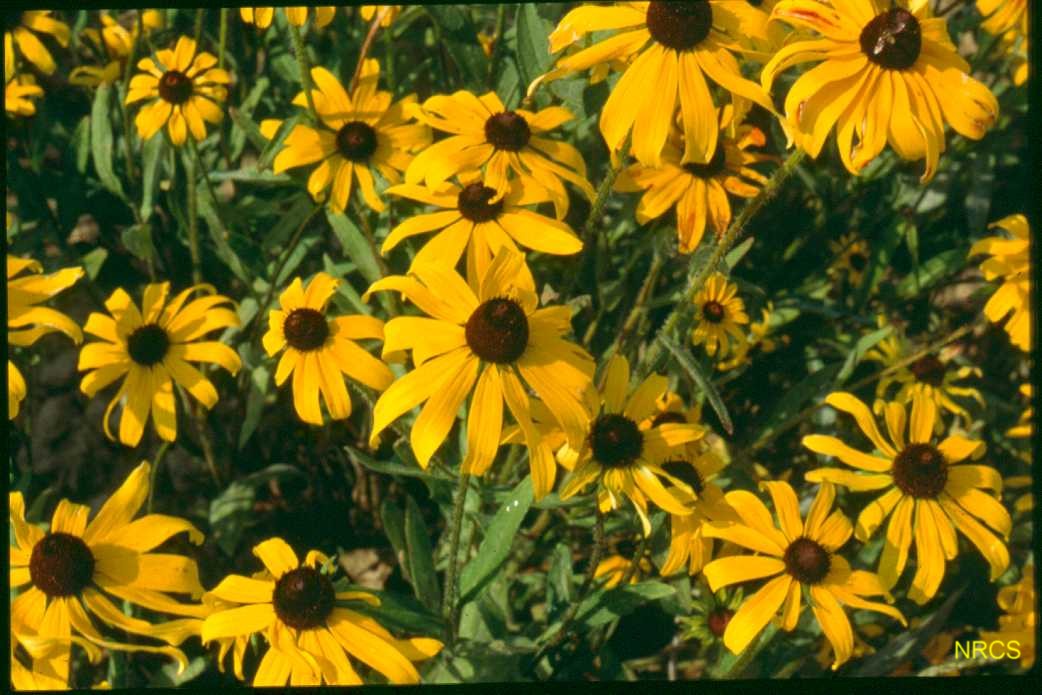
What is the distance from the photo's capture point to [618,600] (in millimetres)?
1408

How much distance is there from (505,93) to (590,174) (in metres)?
0.25

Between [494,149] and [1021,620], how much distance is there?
44.3 inches

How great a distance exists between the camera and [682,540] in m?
1.38

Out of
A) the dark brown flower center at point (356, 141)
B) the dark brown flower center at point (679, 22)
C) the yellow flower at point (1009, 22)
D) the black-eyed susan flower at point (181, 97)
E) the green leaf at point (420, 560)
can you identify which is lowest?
the green leaf at point (420, 560)

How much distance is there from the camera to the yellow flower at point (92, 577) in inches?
48.9

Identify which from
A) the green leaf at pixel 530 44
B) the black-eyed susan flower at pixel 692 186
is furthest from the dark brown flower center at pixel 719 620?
the green leaf at pixel 530 44

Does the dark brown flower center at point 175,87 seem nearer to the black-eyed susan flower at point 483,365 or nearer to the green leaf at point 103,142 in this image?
the green leaf at point 103,142

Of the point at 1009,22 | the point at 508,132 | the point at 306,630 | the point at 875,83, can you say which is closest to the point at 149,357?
the point at 306,630

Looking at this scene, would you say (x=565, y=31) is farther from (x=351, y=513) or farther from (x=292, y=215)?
(x=351, y=513)

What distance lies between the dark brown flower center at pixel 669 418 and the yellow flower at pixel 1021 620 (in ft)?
1.92

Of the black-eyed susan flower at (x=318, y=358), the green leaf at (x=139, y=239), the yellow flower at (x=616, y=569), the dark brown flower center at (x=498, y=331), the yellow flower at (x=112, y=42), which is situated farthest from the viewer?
the yellow flower at (x=112, y=42)

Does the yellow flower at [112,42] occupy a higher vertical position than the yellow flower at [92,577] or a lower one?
higher

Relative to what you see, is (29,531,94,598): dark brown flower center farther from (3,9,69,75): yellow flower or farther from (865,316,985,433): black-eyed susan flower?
(865,316,985,433): black-eyed susan flower

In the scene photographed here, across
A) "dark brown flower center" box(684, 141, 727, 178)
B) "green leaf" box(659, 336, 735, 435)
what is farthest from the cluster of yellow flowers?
"green leaf" box(659, 336, 735, 435)
